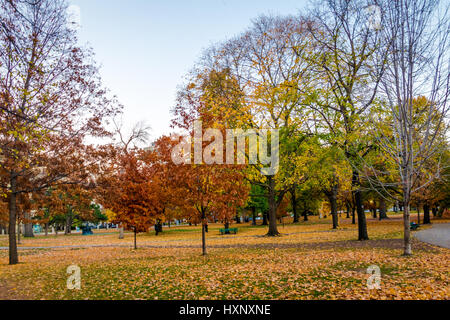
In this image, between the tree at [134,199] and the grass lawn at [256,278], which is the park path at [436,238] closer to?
the grass lawn at [256,278]

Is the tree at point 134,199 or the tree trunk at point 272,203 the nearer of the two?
the tree at point 134,199

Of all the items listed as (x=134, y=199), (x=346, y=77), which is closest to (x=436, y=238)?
(x=346, y=77)

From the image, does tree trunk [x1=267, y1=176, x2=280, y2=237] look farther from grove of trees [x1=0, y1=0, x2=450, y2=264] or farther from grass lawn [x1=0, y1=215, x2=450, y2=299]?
grass lawn [x1=0, y1=215, x2=450, y2=299]

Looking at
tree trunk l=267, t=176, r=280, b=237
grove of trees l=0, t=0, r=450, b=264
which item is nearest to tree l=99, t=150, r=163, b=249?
grove of trees l=0, t=0, r=450, b=264

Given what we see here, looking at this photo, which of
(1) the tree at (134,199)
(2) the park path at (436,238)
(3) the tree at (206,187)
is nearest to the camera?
(3) the tree at (206,187)

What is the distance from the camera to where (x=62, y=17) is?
49.4 feet

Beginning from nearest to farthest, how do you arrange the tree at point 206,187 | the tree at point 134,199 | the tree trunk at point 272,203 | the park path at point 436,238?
the tree at point 206,187 → the park path at point 436,238 → the tree at point 134,199 → the tree trunk at point 272,203

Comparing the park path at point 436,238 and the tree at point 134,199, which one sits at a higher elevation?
the tree at point 134,199

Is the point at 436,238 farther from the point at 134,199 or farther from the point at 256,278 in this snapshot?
the point at 134,199

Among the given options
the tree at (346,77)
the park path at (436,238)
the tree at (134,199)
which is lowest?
the park path at (436,238)

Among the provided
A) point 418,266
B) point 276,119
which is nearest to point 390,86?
point 418,266

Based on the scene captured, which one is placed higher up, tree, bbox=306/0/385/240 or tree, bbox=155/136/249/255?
tree, bbox=306/0/385/240

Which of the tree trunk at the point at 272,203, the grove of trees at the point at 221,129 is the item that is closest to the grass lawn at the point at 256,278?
the grove of trees at the point at 221,129
